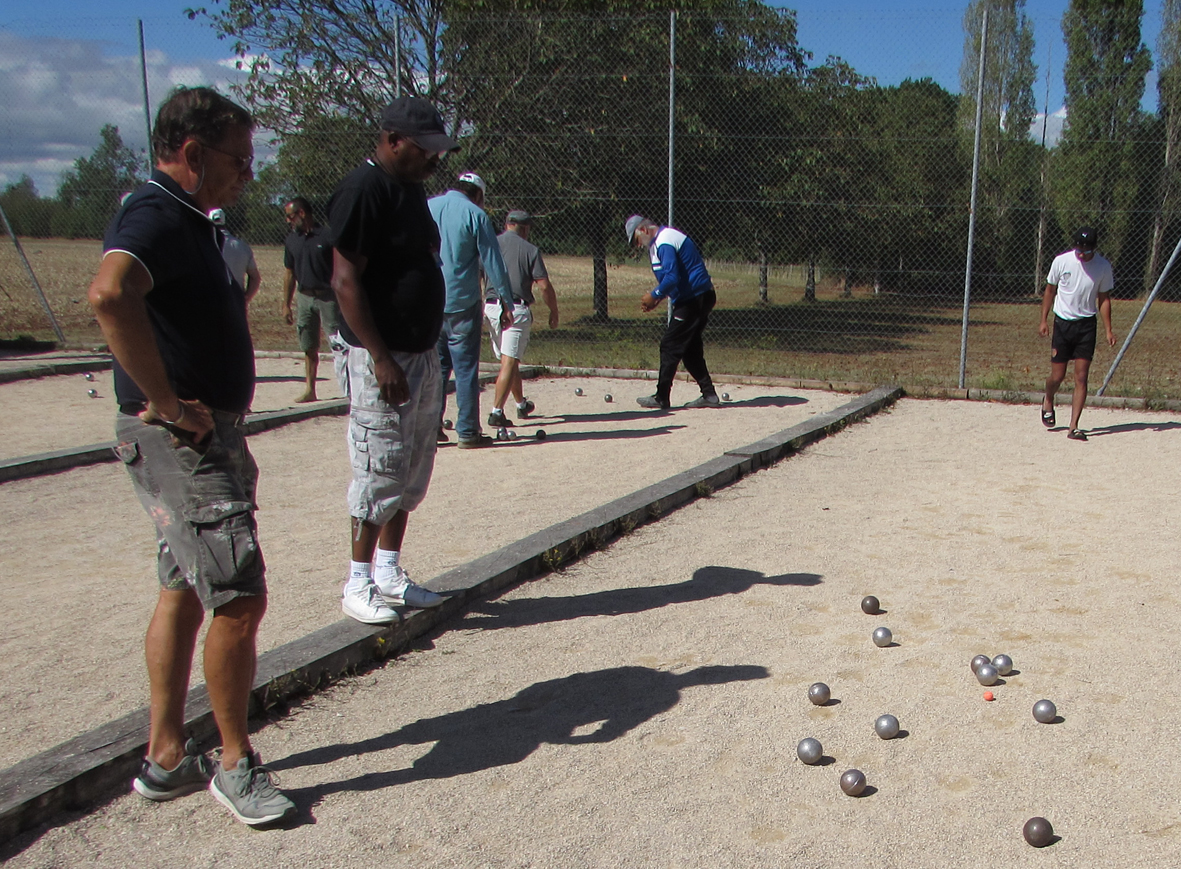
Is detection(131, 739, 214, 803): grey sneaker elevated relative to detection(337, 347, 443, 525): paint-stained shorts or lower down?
lower down

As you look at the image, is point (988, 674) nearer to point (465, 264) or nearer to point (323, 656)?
point (323, 656)

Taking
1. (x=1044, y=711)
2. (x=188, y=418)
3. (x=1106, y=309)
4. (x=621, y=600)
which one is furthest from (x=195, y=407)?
(x=1106, y=309)

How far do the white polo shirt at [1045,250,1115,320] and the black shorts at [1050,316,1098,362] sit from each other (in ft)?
0.18

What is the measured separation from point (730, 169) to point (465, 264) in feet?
21.7

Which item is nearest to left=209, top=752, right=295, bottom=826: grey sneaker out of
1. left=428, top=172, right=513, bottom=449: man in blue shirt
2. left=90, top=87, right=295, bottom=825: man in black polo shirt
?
left=90, top=87, right=295, bottom=825: man in black polo shirt

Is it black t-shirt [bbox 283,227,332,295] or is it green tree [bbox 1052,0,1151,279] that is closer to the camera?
black t-shirt [bbox 283,227,332,295]

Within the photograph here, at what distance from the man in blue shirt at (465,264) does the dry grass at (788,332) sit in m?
5.01

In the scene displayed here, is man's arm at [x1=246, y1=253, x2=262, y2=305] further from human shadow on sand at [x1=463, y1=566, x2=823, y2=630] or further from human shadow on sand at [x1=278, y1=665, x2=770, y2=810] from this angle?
human shadow on sand at [x1=278, y1=665, x2=770, y2=810]

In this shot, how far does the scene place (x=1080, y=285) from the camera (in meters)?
8.35

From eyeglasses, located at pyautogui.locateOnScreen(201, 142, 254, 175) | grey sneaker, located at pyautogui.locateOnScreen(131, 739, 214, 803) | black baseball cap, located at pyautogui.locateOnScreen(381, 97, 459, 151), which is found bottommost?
grey sneaker, located at pyautogui.locateOnScreen(131, 739, 214, 803)

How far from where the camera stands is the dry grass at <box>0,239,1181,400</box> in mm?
12688

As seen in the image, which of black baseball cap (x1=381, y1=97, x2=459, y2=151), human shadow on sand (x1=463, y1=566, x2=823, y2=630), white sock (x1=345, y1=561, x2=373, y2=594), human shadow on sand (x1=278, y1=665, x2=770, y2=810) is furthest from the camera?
human shadow on sand (x1=463, y1=566, x2=823, y2=630)

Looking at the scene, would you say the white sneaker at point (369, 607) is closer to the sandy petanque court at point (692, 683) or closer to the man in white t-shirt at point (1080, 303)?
the sandy petanque court at point (692, 683)

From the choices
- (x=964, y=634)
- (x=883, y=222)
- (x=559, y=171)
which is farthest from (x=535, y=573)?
(x=883, y=222)
